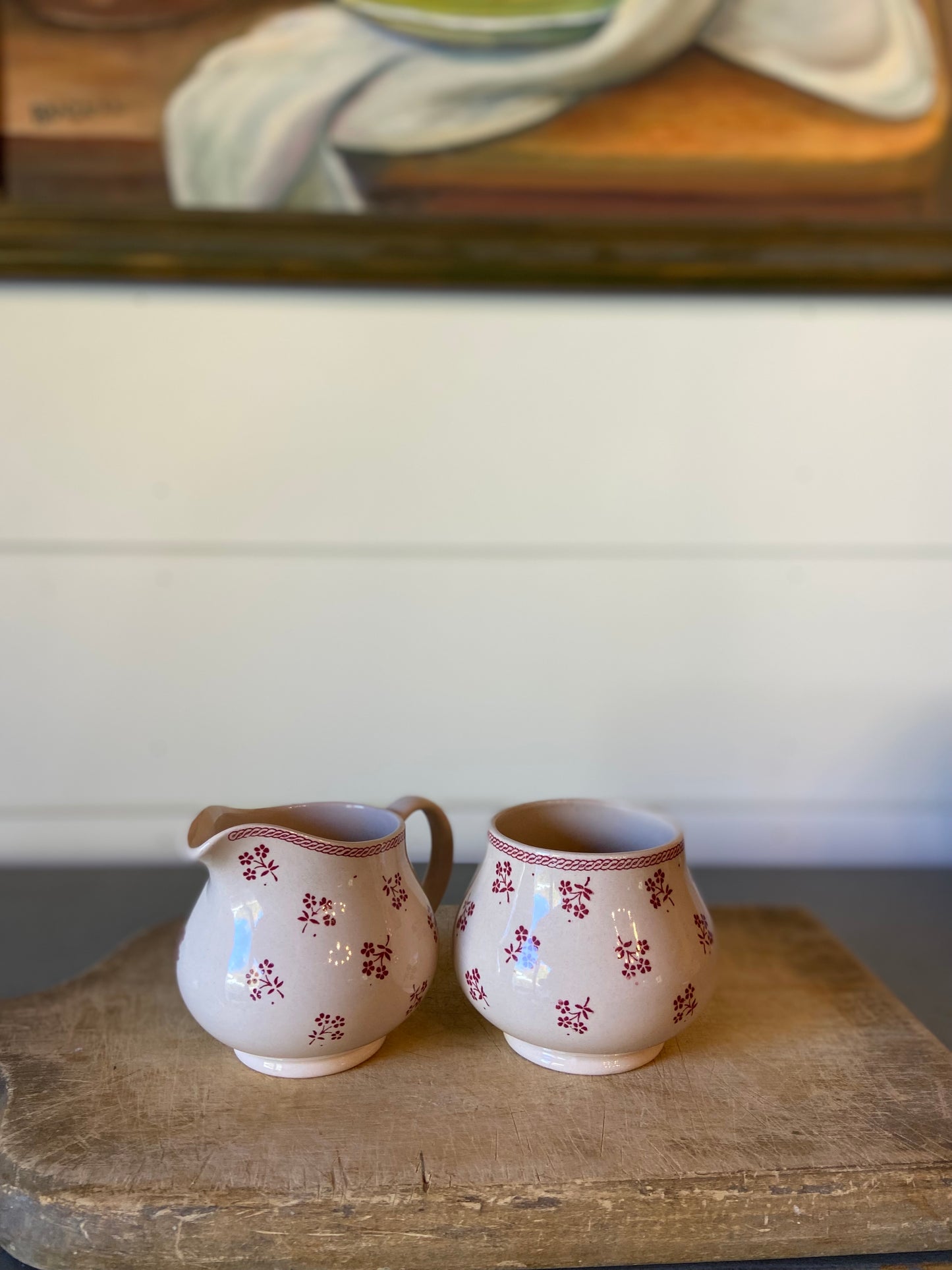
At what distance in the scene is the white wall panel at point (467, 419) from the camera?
29.8 inches

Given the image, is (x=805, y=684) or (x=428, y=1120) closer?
(x=428, y=1120)

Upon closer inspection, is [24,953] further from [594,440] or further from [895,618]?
[895,618]

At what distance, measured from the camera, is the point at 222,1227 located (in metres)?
0.35

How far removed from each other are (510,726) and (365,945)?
0.40 metres

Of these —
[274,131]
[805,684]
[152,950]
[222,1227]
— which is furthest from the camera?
[805,684]

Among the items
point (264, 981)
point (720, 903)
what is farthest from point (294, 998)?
point (720, 903)

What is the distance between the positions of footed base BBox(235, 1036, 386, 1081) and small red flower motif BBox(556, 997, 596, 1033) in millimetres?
88

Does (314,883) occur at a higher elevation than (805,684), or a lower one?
higher

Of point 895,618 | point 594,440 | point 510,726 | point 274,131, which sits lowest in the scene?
point 510,726

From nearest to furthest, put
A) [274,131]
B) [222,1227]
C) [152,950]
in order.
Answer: [222,1227] → [152,950] → [274,131]

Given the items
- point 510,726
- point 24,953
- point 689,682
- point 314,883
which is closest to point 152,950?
point 24,953

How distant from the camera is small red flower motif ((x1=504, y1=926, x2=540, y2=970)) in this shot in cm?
42

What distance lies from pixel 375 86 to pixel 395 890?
0.57 meters

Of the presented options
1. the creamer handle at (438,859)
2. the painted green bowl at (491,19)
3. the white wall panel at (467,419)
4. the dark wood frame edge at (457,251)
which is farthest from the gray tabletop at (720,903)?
the painted green bowl at (491,19)
